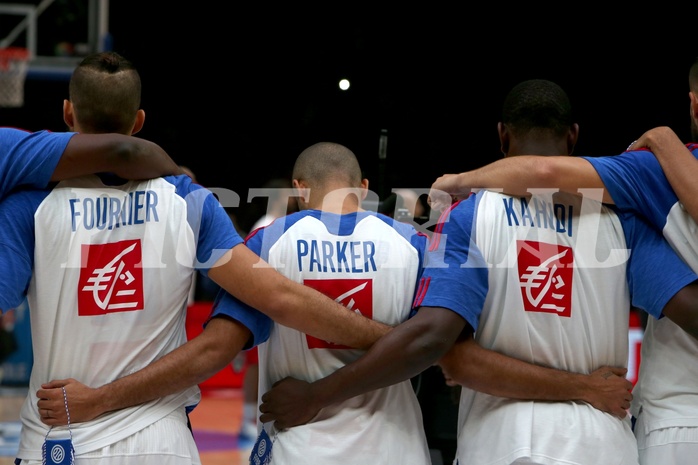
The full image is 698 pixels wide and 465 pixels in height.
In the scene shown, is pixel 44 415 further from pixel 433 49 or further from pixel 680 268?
pixel 433 49

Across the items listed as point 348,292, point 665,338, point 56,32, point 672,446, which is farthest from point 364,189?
point 56,32

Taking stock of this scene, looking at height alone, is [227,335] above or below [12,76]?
below

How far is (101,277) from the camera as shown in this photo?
10.3 ft

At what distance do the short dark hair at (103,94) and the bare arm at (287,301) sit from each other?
659mm

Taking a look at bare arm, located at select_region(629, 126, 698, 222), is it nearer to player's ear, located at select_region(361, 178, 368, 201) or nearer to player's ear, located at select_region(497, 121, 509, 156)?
player's ear, located at select_region(497, 121, 509, 156)

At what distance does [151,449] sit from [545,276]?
4.97ft

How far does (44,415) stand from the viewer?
3.08 meters

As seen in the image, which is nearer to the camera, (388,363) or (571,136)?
(388,363)

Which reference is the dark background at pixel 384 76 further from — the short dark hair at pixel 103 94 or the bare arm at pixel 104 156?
the bare arm at pixel 104 156

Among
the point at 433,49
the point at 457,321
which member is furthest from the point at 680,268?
the point at 433,49

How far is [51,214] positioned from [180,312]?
57cm

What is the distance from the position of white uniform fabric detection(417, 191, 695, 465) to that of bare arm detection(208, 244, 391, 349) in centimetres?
27

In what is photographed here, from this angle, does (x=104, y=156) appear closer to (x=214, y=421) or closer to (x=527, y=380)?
(x=527, y=380)

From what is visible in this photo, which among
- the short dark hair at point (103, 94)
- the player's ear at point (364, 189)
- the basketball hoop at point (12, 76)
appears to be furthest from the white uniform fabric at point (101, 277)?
the basketball hoop at point (12, 76)
